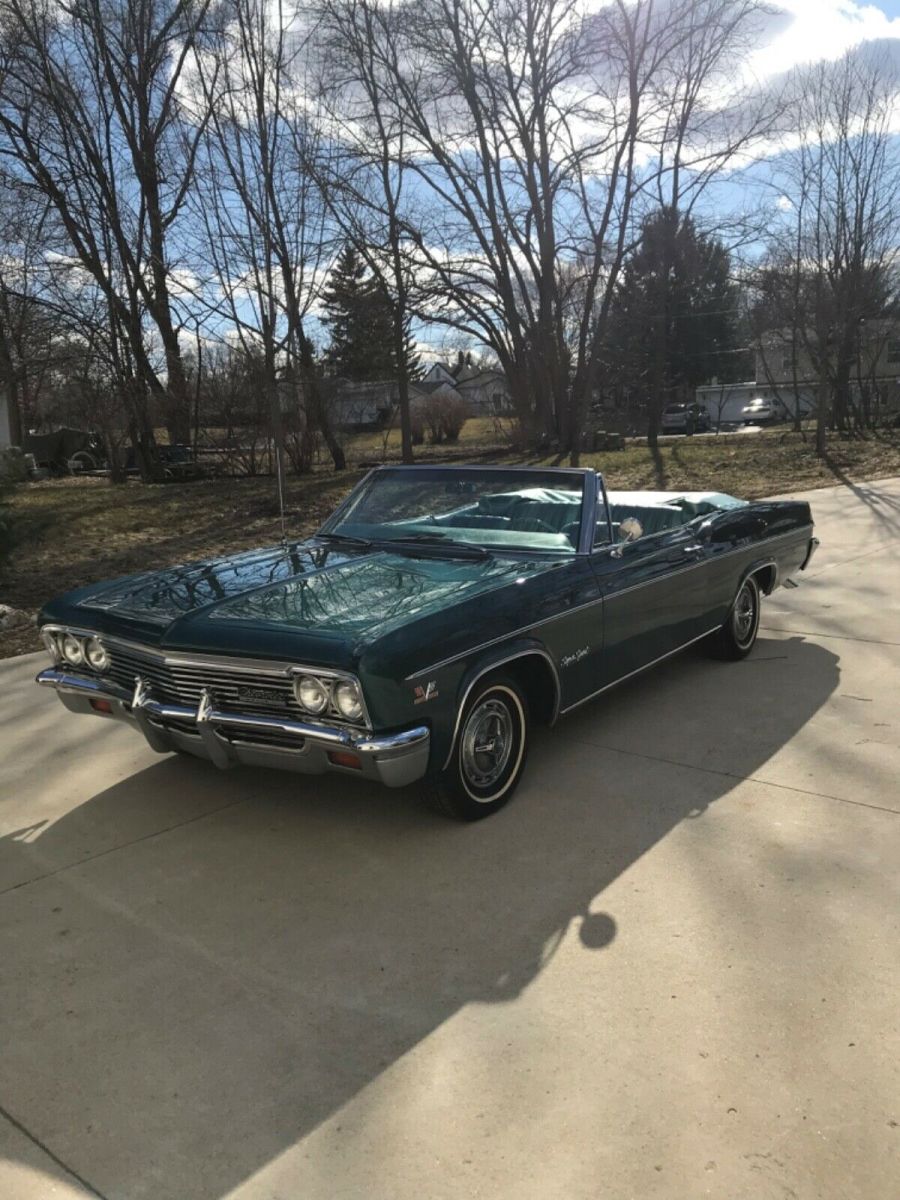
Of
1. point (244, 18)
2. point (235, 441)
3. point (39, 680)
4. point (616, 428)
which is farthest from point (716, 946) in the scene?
point (616, 428)

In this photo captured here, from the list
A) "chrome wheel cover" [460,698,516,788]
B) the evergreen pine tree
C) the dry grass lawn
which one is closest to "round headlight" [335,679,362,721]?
"chrome wheel cover" [460,698,516,788]

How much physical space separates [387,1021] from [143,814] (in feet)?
5.92

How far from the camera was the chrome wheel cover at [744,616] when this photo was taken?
5.82 m

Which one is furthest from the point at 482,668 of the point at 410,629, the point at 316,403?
the point at 316,403

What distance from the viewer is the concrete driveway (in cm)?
208

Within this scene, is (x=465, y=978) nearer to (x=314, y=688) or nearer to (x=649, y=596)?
(x=314, y=688)

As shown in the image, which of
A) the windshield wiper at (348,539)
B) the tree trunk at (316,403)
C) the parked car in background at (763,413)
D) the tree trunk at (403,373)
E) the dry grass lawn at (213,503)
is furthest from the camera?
the parked car in background at (763,413)

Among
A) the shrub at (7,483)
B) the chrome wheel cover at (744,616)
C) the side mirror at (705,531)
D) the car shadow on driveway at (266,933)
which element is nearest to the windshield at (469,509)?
the side mirror at (705,531)

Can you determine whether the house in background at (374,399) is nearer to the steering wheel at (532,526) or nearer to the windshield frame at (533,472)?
the windshield frame at (533,472)

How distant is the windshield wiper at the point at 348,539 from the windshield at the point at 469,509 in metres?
0.02

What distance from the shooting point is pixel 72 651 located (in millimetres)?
4039

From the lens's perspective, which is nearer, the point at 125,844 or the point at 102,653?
the point at 125,844

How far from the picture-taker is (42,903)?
3230mm

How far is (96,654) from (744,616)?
13.1 ft
